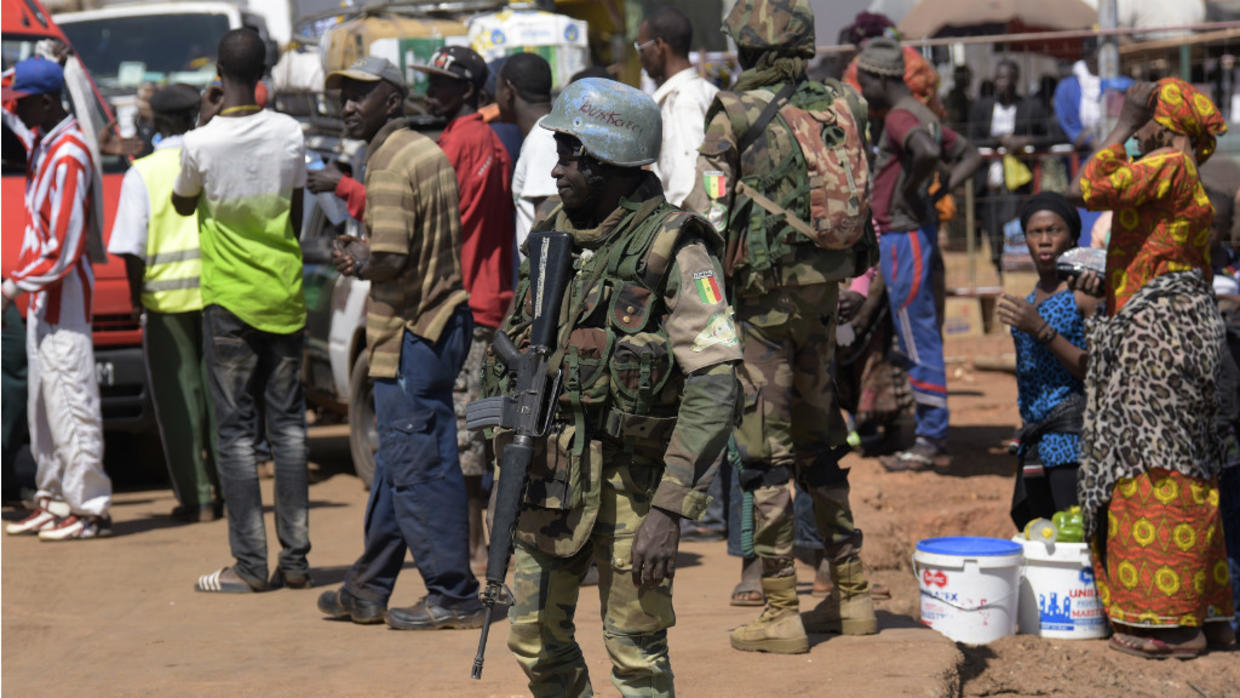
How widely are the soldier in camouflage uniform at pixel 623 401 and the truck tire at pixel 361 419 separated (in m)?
5.18

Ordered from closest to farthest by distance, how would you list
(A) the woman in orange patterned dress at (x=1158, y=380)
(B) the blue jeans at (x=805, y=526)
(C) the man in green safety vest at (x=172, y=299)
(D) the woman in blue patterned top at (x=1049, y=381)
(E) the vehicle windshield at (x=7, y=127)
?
(A) the woman in orange patterned dress at (x=1158, y=380), (D) the woman in blue patterned top at (x=1049, y=381), (B) the blue jeans at (x=805, y=526), (C) the man in green safety vest at (x=172, y=299), (E) the vehicle windshield at (x=7, y=127)

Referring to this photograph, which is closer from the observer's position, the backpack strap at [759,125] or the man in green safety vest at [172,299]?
the backpack strap at [759,125]

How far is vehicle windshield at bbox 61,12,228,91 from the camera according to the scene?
15148 mm

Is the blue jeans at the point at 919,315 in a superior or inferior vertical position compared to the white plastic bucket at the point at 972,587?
superior

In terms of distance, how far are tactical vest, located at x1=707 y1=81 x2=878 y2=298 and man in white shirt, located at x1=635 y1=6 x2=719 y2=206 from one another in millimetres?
1627

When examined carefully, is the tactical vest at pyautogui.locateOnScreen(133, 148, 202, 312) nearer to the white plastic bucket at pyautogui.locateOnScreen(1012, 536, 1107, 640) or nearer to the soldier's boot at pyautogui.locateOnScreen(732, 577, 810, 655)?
the soldier's boot at pyautogui.locateOnScreen(732, 577, 810, 655)

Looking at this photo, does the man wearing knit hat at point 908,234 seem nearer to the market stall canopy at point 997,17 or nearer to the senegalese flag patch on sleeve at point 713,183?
the senegalese flag patch on sleeve at point 713,183

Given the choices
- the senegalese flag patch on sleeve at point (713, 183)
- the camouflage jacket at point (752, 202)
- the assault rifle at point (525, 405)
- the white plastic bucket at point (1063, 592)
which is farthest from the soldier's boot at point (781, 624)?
the assault rifle at point (525, 405)

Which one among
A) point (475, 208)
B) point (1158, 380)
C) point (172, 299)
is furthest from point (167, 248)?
point (1158, 380)

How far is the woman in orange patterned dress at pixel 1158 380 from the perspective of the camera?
6.11 m

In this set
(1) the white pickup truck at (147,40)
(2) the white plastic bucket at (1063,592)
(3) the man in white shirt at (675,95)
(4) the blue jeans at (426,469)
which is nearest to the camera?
(4) the blue jeans at (426,469)

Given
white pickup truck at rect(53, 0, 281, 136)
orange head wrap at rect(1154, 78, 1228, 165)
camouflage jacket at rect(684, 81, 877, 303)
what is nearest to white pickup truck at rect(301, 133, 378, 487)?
camouflage jacket at rect(684, 81, 877, 303)

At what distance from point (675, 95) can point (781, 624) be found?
2.98 m

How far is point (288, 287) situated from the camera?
7.17 meters
